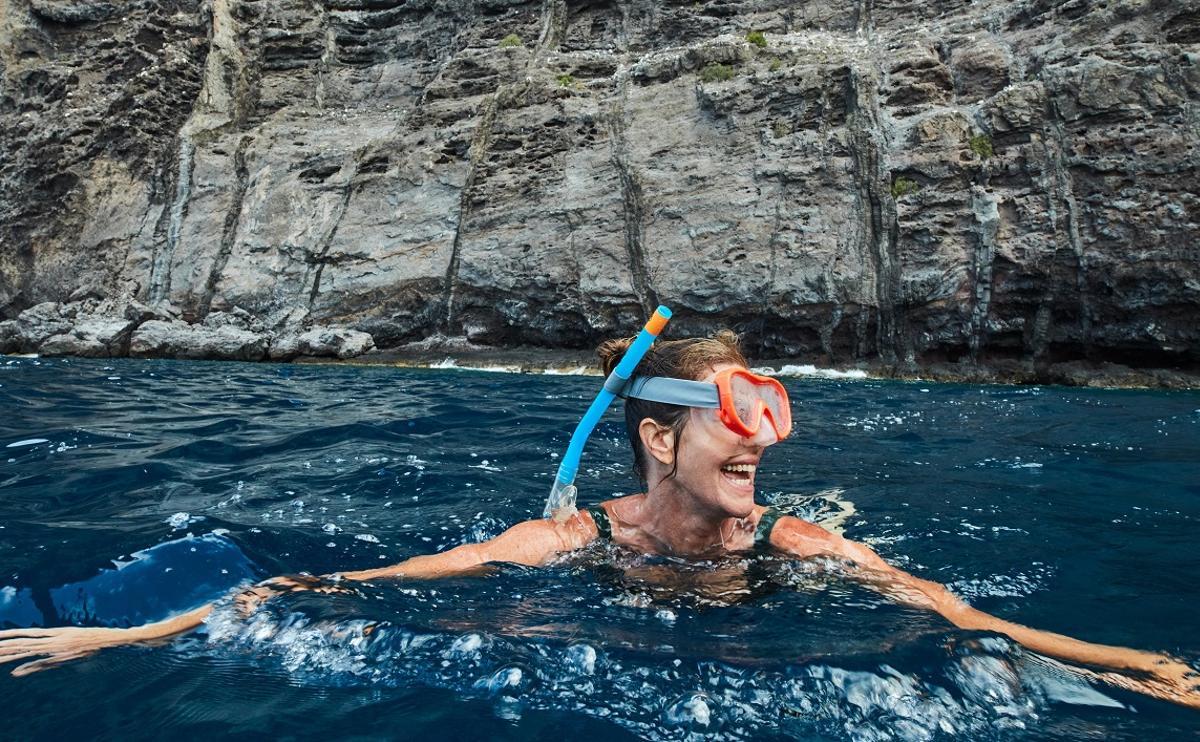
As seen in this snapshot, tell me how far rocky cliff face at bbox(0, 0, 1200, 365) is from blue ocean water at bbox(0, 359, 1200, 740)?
295 inches

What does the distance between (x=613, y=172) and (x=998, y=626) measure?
13.9m

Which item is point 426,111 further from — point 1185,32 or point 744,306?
point 1185,32

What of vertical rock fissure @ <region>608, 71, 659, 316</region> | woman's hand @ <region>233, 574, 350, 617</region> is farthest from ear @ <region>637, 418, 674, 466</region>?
vertical rock fissure @ <region>608, 71, 659, 316</region>

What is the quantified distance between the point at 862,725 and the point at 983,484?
11.1 feet

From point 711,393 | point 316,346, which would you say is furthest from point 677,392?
point 316,346

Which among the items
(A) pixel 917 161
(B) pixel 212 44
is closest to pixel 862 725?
(A) pixel 917 161

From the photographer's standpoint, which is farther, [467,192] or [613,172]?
[467,192]

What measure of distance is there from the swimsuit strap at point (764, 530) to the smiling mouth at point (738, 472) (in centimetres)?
45

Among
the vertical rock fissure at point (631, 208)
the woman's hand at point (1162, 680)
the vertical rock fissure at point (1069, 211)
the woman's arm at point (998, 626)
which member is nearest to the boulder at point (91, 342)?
the vertical rock fissure at point (631, 208)

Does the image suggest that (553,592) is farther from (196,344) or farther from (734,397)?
(196,344)

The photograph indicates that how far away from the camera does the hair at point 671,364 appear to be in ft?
8.53

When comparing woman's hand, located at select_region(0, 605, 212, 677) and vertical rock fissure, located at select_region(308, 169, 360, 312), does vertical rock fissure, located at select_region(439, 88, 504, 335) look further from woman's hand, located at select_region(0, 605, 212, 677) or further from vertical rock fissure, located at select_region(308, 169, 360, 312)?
woman's hand, located at select_region(0, 605, 212, 677)

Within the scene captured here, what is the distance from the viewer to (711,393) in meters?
2.49

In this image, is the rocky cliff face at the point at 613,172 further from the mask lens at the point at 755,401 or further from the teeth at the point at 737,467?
the teeth at the point at 737,467
